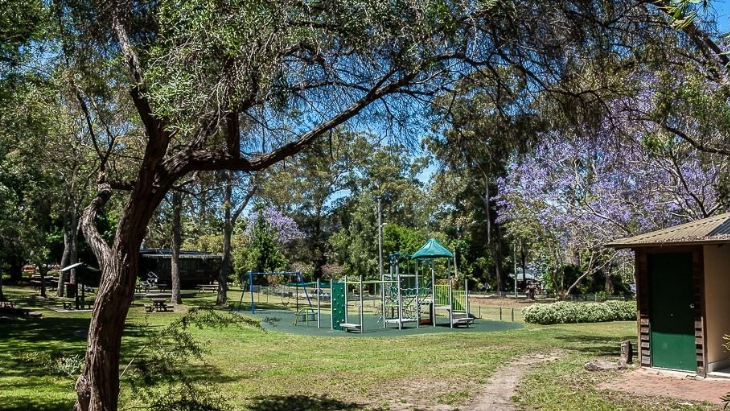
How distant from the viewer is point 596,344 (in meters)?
16.4

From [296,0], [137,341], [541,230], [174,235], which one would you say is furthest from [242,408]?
[541,230]

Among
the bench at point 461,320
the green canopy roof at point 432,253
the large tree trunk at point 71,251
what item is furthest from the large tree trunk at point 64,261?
the bench at point 461,320

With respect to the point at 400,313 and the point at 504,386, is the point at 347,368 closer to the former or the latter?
the point at 504,386

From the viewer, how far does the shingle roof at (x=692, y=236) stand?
1024 centimetres

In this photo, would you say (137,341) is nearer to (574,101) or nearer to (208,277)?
(574,101)

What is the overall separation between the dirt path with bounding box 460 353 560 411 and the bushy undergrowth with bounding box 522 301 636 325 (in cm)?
995

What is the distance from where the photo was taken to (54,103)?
1273 centimetres

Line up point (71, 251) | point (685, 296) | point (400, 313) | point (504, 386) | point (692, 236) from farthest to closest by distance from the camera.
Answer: point (71, 251) < point (400, 313) < point (685, 296) < point (692, 236) < point (504, 386)

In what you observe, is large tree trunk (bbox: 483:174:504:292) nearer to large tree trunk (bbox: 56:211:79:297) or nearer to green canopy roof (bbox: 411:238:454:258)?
green canopy roof (bbox: 411:238:454:258)

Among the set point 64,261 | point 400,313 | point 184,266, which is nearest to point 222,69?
point 400,313

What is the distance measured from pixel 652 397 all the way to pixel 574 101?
481cm

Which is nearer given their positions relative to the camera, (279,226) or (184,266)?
(279,226)

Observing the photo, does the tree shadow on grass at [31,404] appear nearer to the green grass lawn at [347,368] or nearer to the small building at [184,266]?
the green grass lawn at [347,368]

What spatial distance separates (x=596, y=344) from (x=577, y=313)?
→ 26.9 ft
